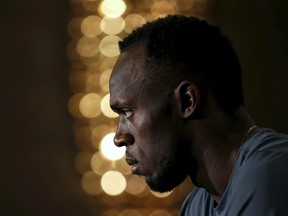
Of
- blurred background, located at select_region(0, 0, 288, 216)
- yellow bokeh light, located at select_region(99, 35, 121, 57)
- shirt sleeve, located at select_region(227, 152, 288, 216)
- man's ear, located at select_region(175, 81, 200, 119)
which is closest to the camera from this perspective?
shirt sleeve, located at select_region(227, 152, 288, 216)

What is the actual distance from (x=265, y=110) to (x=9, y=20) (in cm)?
87

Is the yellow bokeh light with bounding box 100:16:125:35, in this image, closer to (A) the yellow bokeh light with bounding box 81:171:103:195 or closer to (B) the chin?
(A) the yellow bokeh light with bounding box 81:171:103:195

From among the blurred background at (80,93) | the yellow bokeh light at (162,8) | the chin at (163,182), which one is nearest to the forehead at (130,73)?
the chin at (163,182)

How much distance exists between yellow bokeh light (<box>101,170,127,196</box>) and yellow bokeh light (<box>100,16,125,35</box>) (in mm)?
446

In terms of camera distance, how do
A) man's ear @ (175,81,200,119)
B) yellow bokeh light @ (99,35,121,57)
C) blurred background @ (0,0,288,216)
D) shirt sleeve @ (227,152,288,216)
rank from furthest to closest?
1. yellow bokeh light @ (99,35,121,57)
2. blurred background @ (0,0,288,216)
3. man's ear @ (175,81,200,119)
4. shirt sleeve @ (227,152,288,216)

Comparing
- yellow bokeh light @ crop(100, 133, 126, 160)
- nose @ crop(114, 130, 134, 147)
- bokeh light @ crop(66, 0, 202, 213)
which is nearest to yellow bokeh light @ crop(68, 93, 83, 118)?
bokeh light @ crop(66, 0, 202, 213)

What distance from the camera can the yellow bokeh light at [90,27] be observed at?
2.22 m

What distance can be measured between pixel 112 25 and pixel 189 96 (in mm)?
1205

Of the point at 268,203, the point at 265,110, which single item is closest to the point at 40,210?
the point at 265,110

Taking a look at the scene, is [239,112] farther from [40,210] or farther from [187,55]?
[40,210]

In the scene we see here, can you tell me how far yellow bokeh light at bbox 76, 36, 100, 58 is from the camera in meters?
2.21

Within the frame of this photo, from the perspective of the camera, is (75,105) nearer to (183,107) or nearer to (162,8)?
(162,8)

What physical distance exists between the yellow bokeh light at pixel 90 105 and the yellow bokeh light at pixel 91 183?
0.19 m

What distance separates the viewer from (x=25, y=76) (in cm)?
214
